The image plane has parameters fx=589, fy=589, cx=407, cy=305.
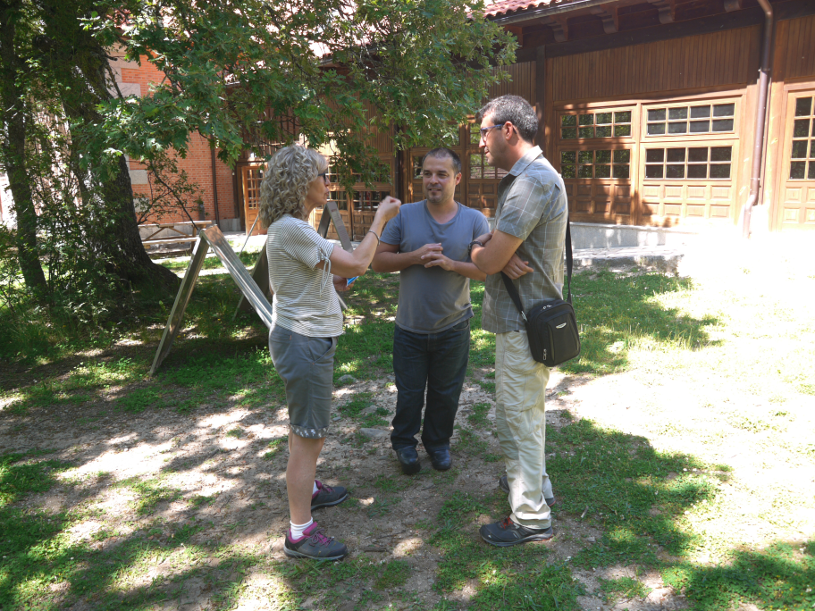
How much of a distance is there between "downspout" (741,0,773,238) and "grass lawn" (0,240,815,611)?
381 cm

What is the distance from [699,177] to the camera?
33.3 ft

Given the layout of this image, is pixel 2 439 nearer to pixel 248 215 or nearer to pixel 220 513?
pixel 220 513

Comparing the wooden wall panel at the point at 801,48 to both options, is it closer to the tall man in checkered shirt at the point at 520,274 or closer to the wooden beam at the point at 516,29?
the wooden beam at the point at 516,29

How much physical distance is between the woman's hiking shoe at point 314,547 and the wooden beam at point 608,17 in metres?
10.0

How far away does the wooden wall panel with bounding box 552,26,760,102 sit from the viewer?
30.6 ft

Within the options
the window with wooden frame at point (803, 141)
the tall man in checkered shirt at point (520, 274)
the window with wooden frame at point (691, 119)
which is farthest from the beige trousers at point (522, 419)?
the window with wooden frame at point (691, 119)

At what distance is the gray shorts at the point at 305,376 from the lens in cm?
273

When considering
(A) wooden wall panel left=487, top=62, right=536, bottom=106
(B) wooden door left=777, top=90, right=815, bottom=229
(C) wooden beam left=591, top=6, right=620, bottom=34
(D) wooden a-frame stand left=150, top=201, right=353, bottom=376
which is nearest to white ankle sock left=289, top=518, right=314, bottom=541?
(D) wooden a-frame stand left=150, top=201, right=353, bottom=376

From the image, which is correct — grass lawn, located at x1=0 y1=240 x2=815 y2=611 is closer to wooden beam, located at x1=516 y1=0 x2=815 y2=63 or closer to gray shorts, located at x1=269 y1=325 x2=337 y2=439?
gray shorts, located at x1=269 y1=325 x2=337 y2=439

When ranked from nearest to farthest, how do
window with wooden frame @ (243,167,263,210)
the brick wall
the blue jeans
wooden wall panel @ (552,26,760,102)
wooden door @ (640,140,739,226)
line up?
1. the blue jeans
2. wooden wall panel @ (552,26,760,102)
3. wooden door @ (640,140,739,226)
4. the brick wall
5. window with wooden frame @ (243,167,263,210)

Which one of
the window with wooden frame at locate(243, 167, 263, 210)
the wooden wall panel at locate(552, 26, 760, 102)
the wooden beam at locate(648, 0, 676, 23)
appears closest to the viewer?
the wooden wall panel at locate(552, 26, 760, 102)

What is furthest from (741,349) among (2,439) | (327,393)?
(2,439)

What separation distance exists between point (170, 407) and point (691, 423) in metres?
4.10

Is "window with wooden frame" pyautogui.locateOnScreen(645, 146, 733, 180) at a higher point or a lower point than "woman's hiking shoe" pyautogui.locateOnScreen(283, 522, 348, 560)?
higher
